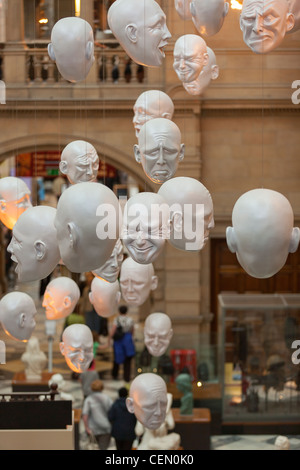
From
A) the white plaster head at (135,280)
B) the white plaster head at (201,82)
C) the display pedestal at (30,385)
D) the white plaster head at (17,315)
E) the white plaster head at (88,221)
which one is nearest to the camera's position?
the white plaster head at (88,221)

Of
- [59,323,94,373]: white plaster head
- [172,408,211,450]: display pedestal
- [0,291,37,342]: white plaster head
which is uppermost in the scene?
[0,291,37,342]: white plaster head

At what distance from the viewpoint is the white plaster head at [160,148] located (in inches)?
243

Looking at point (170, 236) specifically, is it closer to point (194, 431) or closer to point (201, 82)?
point (201, 82)

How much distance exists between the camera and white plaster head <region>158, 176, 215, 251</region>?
18.1ft

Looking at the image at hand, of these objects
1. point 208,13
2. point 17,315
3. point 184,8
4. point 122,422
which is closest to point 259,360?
point 122,422

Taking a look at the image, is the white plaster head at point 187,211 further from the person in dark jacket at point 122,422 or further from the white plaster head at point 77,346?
the person in dark jacket at point 122,422

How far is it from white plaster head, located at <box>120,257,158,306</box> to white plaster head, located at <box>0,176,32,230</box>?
1001mm

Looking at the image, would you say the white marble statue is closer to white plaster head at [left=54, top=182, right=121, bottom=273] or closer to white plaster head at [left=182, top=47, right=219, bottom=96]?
white plaster head at [left=182, top=47, right=219, bottom=96]

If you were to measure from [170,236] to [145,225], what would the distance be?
52 centimetres

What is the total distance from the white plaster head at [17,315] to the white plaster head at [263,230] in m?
2.40

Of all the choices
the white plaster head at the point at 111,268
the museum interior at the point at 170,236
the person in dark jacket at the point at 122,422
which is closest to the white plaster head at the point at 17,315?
the museum interior at the point at 170,236

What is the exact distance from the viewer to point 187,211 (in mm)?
5555

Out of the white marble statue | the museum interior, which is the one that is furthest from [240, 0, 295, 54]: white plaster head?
the white marble statue
